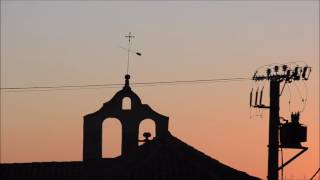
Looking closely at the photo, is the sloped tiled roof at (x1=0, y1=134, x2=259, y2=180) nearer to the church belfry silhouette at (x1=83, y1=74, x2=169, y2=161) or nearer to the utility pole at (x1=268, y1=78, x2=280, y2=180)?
the church belfry silhouette at (x1=83, y1=74, x2=169, y2=161)

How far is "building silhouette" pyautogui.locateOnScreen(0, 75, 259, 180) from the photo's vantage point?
54469mm

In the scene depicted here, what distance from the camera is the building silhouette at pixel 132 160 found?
54469 mm

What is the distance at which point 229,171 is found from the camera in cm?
5822

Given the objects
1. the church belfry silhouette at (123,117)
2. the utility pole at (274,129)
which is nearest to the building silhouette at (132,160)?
the church belfry silhouette at (123,117)

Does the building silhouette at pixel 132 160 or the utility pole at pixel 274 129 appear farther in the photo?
the building silhouette at pixel 132 160

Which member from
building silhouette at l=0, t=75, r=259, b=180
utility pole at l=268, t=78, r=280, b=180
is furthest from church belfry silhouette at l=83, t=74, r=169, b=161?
utility pole at l=268, t=78, r=280, b=180

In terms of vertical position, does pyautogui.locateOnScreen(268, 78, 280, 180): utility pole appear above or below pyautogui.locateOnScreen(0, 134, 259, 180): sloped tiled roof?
above

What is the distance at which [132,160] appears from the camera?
193 ft

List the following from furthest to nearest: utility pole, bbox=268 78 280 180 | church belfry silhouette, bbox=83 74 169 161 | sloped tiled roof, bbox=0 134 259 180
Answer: church belfry silhouette, bbox=83 74 169 161
sloped tiled roof, bbox=0 134 259 180
utility pole, bbox=268 78 280 180

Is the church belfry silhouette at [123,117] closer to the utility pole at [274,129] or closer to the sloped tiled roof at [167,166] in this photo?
the sloped tiled roof at [167,166]

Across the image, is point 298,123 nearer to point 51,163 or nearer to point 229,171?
point 229,171

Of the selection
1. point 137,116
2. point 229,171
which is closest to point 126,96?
point 137,116

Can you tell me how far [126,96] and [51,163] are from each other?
11289 millimetres

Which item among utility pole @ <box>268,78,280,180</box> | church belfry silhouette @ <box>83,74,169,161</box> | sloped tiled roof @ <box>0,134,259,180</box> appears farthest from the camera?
church belfry silhouette @ <box>83,74,169,161</box>
